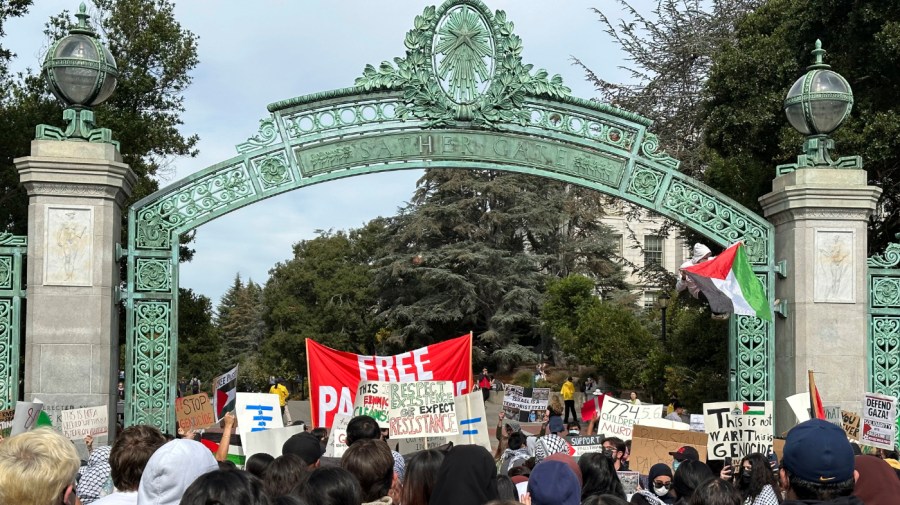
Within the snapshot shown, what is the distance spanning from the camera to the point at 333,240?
63.5 m

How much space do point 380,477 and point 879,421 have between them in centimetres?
722

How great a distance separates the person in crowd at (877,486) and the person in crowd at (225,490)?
2.58 metres

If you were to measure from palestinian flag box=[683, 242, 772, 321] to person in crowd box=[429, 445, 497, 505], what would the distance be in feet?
25.2

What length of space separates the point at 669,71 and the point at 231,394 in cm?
2388

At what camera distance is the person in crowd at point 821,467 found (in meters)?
4.60

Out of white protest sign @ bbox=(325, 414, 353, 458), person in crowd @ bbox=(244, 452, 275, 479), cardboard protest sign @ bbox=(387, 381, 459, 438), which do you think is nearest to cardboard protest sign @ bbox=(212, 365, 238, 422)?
white protest sign @ bbox=(325, 414, 353, 458)

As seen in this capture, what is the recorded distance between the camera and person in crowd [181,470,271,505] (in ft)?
13.3

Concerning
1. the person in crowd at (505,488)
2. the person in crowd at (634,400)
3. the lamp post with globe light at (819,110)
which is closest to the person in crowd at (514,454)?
the person in crowd at (634,400)

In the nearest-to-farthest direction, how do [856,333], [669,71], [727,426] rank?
[727,426] < [856,333] < [669,71]

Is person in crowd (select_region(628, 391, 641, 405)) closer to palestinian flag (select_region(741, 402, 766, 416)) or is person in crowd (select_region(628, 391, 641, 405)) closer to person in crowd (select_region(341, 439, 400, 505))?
palestinian flag (select_region(741, 402, 766, 416))

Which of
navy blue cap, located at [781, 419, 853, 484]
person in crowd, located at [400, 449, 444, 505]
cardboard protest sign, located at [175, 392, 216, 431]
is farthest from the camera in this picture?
cardboard protest sign, located at [175, 392, 216, 431]

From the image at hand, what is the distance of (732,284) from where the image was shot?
1344 centimetres

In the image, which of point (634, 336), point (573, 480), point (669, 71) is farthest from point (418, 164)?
point (634, 336)

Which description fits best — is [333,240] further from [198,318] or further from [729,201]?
[729,201]
